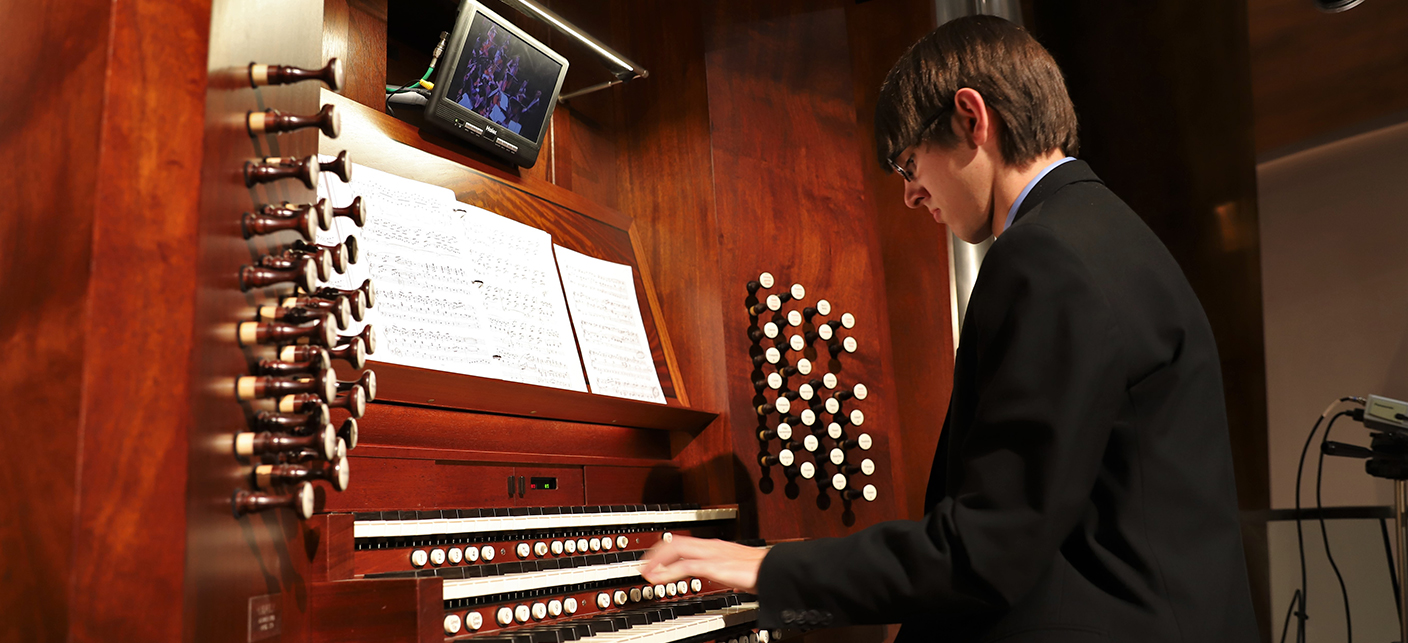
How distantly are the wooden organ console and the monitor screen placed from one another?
15 centimetres

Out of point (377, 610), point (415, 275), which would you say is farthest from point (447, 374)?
point (377, 610)

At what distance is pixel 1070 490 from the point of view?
45.2 inches

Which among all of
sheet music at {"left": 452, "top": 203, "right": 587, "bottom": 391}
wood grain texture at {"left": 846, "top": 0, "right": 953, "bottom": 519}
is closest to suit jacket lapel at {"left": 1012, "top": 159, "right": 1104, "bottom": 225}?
sheet music at {"left": 452, "top": 203, "right": 587, "bottom": 391}

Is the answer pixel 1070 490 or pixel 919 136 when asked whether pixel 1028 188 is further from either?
pixel 1070 490

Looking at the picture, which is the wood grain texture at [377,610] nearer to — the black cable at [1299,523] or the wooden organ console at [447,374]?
the wooden organ console at [447,374]

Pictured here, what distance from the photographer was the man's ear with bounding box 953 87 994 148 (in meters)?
1.57

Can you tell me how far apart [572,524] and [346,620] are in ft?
2.16

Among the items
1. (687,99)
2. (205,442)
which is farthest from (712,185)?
(205,442)

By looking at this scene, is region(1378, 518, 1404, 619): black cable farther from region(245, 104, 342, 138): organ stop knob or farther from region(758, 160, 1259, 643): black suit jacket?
region(245, 104, 342, 138): organ stop knob

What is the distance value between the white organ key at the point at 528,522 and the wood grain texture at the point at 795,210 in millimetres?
443

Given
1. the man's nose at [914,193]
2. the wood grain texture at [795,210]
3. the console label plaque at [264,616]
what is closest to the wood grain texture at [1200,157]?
the wood grain texture at [795,210]

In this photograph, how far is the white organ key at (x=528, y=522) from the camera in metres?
1.67

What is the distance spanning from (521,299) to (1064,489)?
1.66m

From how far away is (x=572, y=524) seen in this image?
2.04m
